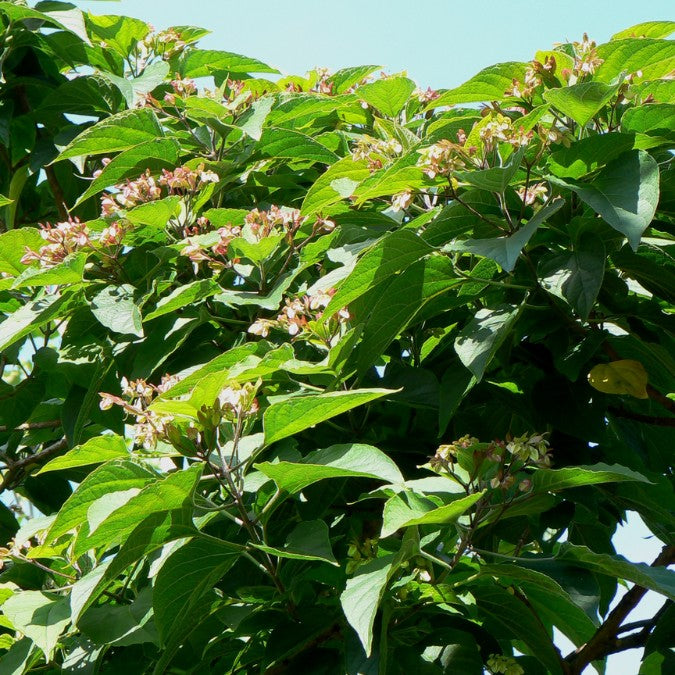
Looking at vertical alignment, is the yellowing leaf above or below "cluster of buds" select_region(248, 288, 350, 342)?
below

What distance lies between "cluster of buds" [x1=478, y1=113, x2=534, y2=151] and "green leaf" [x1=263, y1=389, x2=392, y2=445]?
44 centimetres

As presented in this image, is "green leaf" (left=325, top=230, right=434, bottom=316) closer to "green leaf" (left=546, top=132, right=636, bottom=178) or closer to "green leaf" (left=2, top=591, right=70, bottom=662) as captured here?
"green leaf" (left=546, top=132, right=636, bottom=178)

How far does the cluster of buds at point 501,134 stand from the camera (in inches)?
58.9

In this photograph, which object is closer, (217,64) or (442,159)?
(442,159)

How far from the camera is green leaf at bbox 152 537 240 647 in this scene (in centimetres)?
141

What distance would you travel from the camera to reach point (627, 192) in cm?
146

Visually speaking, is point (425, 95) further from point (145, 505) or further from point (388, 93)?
point (145, 505)

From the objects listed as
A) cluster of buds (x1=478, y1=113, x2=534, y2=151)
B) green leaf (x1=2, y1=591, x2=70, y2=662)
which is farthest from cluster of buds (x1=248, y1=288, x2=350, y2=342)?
green leaf (x1=2, y1=591, x2=70, y2=662)

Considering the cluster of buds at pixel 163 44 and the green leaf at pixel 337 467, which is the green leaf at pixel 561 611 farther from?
the cluster of buds at pixel 163 44

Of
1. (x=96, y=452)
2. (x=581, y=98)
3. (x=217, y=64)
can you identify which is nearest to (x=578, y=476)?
(x=581, y=98)

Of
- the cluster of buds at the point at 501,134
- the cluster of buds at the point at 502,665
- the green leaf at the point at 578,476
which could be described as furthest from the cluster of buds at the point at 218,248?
the cluster of buds at the point at 502,665

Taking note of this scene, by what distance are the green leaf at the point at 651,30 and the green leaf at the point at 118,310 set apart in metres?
0.98

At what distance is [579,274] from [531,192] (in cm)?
16

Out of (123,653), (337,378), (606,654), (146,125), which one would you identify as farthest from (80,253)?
(606,654)
